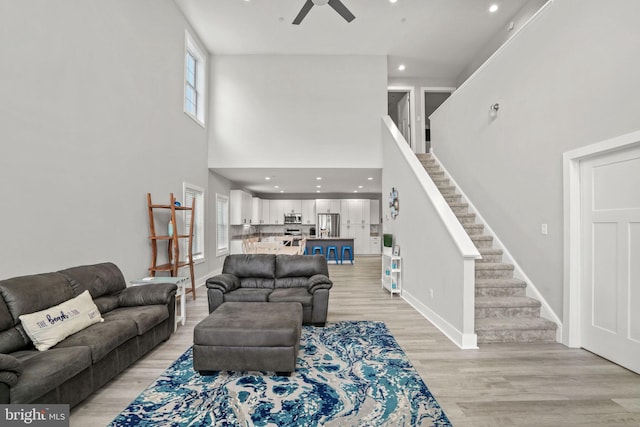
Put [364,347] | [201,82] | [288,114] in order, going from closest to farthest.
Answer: [364,347], [201,82], [288,114]

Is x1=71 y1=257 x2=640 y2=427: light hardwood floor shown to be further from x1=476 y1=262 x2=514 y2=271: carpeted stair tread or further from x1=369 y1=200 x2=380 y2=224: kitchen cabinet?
x1=369 y1=200 x2=380 y2=224: kitchen cabinet

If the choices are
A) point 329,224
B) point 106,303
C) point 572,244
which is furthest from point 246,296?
Answer: point 329,224

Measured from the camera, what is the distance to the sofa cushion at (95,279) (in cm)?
273

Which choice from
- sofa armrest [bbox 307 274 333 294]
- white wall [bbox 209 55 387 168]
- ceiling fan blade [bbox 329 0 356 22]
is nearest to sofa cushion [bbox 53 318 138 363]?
sofa armrest [bbox 307 274 333 294]

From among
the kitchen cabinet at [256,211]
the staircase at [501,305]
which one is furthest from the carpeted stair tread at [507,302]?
the kitchen cabinet at [256,211]

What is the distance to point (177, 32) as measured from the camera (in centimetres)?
525

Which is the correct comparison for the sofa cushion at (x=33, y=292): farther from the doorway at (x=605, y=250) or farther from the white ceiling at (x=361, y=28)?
the white ceiling at (x=361, y=28)

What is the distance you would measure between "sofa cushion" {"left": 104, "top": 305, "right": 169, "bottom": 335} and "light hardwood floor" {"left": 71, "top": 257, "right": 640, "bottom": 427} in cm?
35

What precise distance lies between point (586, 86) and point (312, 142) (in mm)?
4813

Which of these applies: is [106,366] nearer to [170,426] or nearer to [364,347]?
[170,426]

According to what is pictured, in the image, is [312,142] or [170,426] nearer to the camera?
[170,426]

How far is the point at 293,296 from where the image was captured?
12.8ft

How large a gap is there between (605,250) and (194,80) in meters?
7.08

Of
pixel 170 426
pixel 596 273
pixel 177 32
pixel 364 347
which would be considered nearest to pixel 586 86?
pixel 596 273
